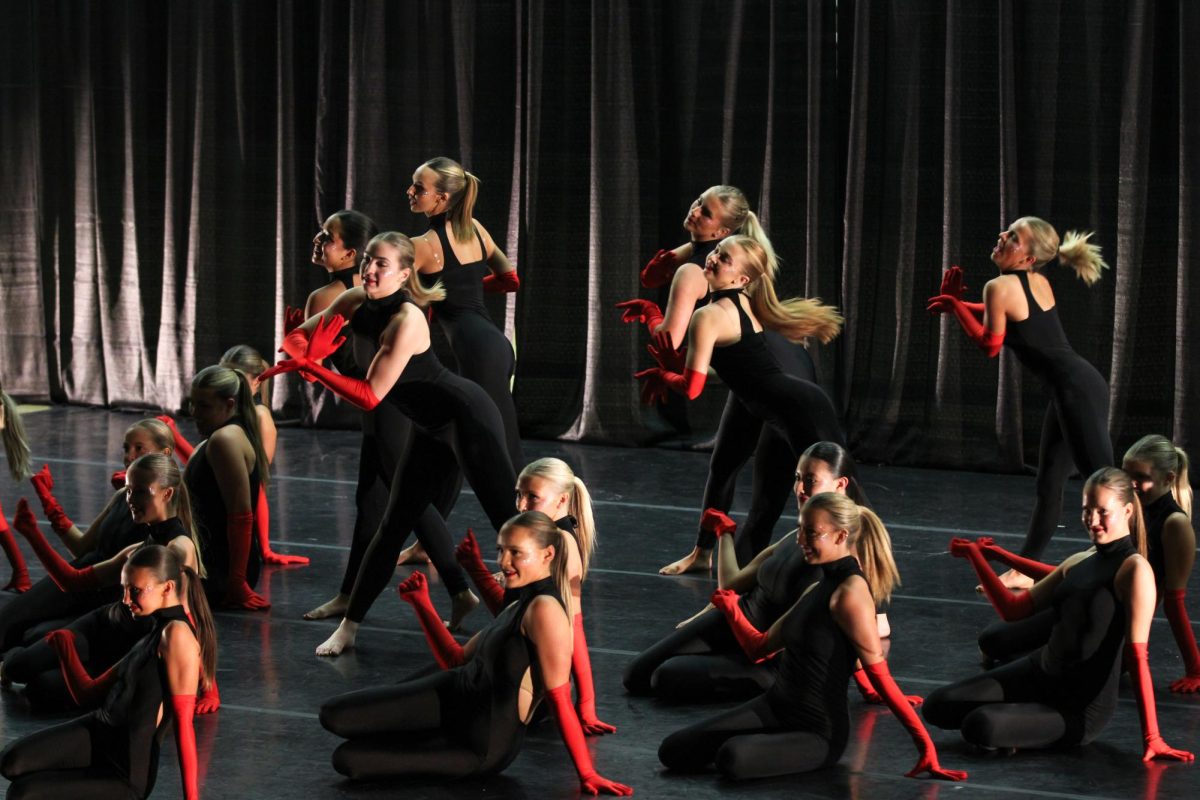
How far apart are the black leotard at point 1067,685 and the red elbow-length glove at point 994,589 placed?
0.08 metres

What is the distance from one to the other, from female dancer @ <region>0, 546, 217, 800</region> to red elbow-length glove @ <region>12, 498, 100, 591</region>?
2.24 feet

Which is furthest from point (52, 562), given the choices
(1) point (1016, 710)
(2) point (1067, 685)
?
(2) point (1067, 685)

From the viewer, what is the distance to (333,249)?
4.99 meters

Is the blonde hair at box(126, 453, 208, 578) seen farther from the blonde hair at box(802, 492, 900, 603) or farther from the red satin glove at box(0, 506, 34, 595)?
the blonde hair at box(802, 492, 900, 603)

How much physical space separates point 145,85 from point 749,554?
5.02 meters

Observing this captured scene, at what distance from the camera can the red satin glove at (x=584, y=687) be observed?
3.72 m

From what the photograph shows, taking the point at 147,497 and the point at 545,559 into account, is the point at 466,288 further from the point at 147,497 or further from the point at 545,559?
the point at 545,559

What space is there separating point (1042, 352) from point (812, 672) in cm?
197

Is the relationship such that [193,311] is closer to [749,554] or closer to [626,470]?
[626,470]

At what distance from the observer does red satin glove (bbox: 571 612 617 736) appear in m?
3.72

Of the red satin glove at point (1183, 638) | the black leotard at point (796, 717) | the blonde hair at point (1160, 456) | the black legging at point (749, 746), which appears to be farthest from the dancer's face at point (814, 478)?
the red satin glove at point (1183, 638)

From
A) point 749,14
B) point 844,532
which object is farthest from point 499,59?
point 844,532

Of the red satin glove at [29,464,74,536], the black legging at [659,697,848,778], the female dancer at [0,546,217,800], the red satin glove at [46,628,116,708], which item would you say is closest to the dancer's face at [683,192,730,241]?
the black legging at [659,697,848,778]

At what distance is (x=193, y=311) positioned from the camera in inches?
339
